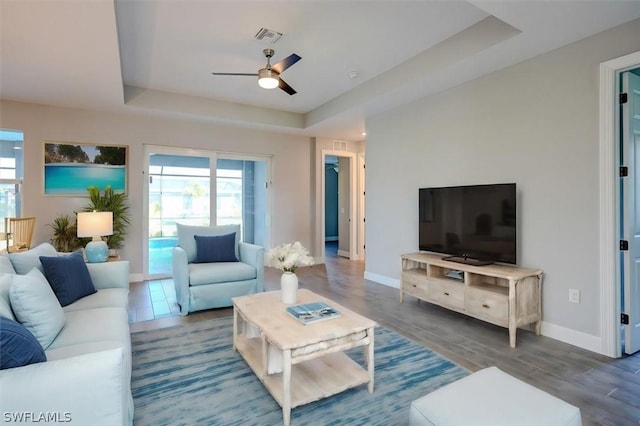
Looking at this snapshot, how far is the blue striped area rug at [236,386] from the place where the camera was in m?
1.94

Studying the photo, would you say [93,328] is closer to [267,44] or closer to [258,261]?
[258,261]

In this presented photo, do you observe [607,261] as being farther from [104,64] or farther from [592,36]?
[104,64]

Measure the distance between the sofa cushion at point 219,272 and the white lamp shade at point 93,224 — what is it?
1035 mm

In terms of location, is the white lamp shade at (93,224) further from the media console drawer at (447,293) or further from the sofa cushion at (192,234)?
the media console drawer at (447,293)

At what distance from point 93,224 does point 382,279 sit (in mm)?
3825

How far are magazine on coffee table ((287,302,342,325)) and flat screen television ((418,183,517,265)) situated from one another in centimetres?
188

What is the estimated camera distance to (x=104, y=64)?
3354mm

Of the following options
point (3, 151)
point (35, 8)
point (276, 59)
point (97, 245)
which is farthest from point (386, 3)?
point (3, 151)

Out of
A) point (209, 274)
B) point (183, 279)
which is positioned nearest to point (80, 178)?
point (183, 279)

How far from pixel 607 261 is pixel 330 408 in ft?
8.12

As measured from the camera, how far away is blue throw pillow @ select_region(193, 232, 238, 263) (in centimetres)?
412

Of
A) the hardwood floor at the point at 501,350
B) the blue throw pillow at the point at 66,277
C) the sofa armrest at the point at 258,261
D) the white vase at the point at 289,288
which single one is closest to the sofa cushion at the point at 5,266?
the blue throw pillow at the point at 66,277

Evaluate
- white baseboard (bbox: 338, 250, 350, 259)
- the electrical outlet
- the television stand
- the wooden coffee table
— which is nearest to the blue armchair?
the wooden coffee table

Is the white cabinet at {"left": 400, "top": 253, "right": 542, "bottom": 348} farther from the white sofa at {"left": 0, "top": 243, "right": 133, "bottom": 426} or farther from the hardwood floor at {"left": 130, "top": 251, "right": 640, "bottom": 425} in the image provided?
A: the white sofa at {"left": 0, "top": 243, "right": 133, "bottom": 426}
